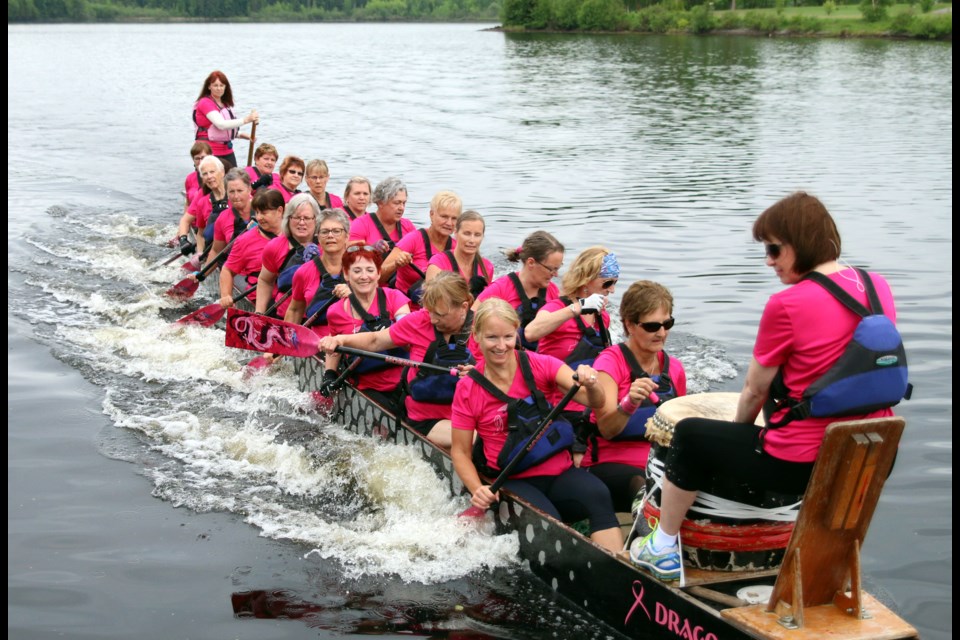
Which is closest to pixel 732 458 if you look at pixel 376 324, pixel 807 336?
pixel 807 336

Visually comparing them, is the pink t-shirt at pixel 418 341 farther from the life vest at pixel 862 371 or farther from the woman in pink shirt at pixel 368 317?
the life vest at pixel 862 371

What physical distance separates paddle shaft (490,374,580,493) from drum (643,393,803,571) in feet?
2.16

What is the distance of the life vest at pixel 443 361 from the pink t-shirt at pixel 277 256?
10.8 feet

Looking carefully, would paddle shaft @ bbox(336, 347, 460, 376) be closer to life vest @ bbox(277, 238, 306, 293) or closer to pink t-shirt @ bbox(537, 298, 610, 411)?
pink t-shirt @ bbox(537, 298, 610, 411)

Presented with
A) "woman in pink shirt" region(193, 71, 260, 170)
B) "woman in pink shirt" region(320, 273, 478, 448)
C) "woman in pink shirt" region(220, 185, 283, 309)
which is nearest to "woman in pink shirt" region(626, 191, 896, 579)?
"woman in pink shirt" region(320, 273, 478, 448)

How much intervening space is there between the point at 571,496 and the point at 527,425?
0.49 metres

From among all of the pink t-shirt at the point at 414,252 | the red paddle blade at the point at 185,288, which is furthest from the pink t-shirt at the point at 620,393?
the red paddle blade at the point at 185,288

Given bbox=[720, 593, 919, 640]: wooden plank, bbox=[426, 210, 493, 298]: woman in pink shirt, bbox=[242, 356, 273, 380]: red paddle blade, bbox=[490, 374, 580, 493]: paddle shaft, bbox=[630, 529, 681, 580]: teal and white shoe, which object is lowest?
bbox=[720, 593, 919, 640]: wooden plank

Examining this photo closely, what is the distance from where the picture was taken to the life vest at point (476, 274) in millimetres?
9125

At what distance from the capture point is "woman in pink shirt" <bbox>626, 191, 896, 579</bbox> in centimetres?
434

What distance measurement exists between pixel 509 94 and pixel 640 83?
5.36m

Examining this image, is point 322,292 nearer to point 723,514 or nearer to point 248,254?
point 248,254

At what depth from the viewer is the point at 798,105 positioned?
1235 inches

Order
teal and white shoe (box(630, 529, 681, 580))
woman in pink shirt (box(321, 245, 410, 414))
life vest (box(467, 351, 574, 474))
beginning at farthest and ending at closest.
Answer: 1. woman in pink shirt (box(321, 245, 410, 414))
2. life vest (box(467, 351, 574, 474))
3. teal and white shoe (box(630, 529, 681, 580))
